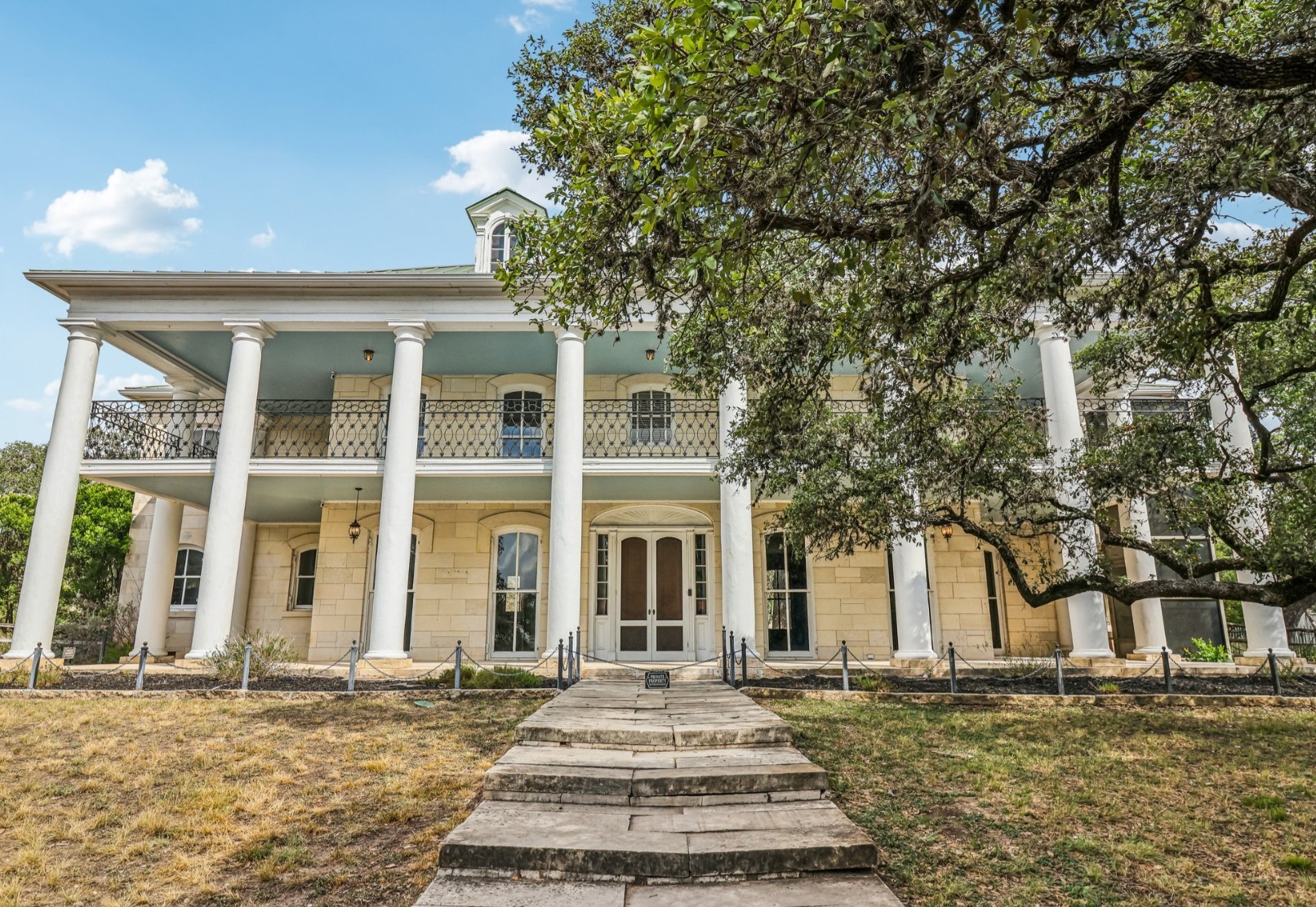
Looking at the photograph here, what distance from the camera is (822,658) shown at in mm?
14094

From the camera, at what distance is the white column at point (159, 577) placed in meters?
14.3

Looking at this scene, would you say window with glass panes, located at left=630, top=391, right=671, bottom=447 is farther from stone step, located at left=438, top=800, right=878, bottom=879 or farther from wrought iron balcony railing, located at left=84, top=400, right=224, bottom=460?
stone step, located at left=438, top=800, right=878, bottom=879

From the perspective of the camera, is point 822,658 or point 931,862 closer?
point 931,862

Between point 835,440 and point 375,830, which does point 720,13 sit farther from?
point 835,440

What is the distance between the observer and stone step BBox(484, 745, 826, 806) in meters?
5.01

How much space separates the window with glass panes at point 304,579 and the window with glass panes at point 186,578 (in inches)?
87.1

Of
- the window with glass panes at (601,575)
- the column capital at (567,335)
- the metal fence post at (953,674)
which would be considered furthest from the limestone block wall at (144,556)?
the metal fence post at (953,674)

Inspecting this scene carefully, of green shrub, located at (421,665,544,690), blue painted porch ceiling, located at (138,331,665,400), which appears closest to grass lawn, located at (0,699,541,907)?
green shrub, located at (421,665,544,690)

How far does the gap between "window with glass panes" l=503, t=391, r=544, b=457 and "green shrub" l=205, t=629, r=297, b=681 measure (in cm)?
525

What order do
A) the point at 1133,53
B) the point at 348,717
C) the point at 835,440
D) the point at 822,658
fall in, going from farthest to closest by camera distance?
the point at 822,658 → the point at 835,440 → the point at 348,717 → the point at 1133,53

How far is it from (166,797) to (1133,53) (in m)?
7.81

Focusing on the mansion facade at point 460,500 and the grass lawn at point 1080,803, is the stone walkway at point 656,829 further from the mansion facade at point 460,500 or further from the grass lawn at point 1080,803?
the mansion facade at point 460,500

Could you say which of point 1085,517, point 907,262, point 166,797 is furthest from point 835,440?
point 166,797

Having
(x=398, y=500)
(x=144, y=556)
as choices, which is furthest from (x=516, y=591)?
(x=144, y=556)
